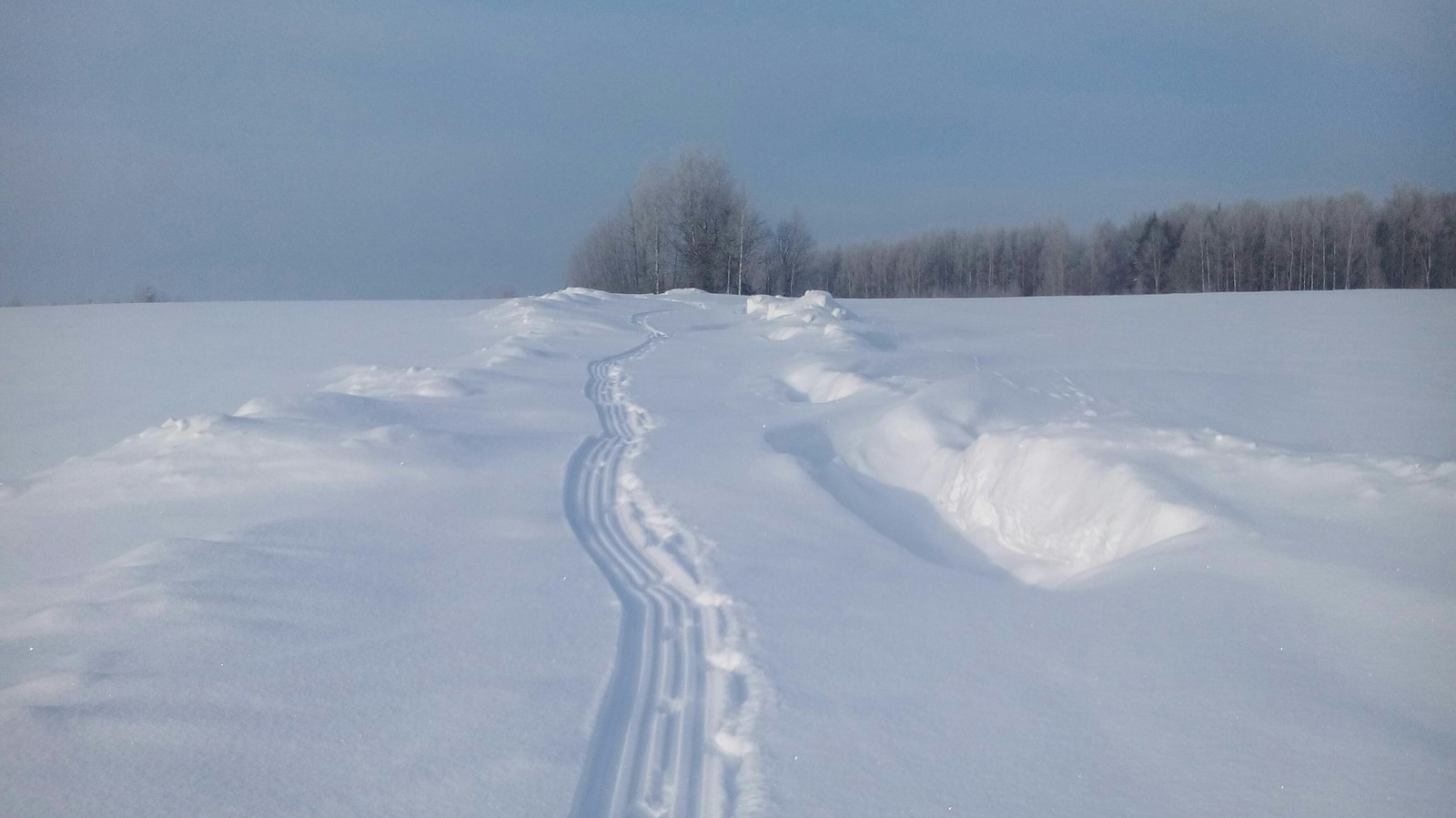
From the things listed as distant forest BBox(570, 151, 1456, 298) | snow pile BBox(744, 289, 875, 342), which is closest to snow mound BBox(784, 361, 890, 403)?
snow pile BBox(744, 289, 875, 342)

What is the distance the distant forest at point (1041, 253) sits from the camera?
99.9ft

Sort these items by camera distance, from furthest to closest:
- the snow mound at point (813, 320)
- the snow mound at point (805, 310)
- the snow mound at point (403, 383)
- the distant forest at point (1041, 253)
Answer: the distant forest at point (1041, 253) → the snow mound at point (805, 310) → the snow mound at point (813, 320) → the snow mound at point (403, 383)

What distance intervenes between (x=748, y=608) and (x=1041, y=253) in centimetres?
5179

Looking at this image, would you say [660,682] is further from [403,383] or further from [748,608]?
[403,383]

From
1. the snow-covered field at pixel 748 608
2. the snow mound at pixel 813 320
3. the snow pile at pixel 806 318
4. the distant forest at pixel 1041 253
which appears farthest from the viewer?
the distant forest at pixel 1041 253

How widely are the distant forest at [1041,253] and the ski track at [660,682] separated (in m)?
26.2

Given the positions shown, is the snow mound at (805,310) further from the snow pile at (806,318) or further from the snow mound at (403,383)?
the snow mound at (403,383)

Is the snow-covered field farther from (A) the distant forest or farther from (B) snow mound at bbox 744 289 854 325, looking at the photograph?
(A) the distant forest

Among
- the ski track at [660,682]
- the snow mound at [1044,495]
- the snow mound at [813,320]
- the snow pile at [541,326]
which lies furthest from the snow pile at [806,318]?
the ski track at [660,682]

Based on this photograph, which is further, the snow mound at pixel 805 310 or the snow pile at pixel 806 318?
the snow mound at pixel 805 310

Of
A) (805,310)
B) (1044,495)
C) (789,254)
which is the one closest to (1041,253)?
(789,254)

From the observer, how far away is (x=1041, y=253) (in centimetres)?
5172

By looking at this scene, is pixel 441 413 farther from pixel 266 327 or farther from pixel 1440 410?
pixel 266 327

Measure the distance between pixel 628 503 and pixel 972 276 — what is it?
5173 centimetres
